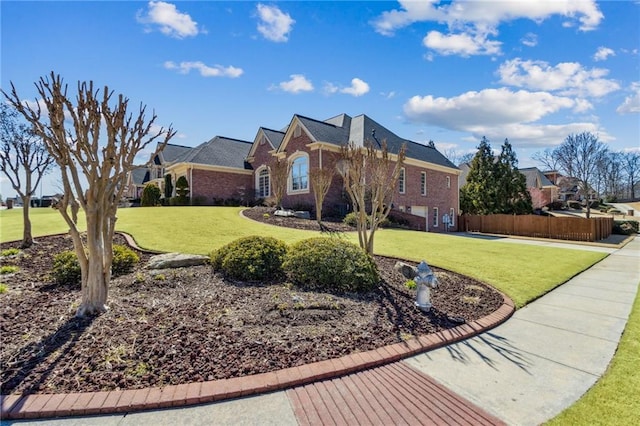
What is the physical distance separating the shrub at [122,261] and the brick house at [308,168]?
14.5 metres

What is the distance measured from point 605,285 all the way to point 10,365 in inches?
453

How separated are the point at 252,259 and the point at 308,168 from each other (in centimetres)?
1575

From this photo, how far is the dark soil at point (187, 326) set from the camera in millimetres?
3355

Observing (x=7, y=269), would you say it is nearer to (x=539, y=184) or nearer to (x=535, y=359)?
(x=535, y=359)

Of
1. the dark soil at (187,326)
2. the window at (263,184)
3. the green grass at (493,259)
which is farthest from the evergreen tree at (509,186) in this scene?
the dark soil at (187,326)

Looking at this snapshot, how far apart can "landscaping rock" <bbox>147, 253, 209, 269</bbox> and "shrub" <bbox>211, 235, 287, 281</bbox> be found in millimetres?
427

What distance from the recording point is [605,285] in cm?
819

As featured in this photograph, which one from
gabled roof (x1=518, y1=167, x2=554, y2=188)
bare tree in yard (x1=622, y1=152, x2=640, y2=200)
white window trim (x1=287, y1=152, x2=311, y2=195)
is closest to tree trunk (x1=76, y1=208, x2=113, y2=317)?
white window trim (x1=287, y1=152, x2=311, y2=195)

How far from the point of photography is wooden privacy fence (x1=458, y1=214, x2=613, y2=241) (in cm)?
2155

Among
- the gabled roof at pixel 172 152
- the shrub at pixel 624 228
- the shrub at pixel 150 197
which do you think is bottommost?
the shrub at pixel 624 228

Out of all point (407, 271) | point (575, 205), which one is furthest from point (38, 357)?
point (575, 205)

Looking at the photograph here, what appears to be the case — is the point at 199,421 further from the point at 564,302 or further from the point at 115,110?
the point at 564,302

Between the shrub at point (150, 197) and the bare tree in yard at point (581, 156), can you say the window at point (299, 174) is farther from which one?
the bare tree in yard at point (581, 156)

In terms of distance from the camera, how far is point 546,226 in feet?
75.7
